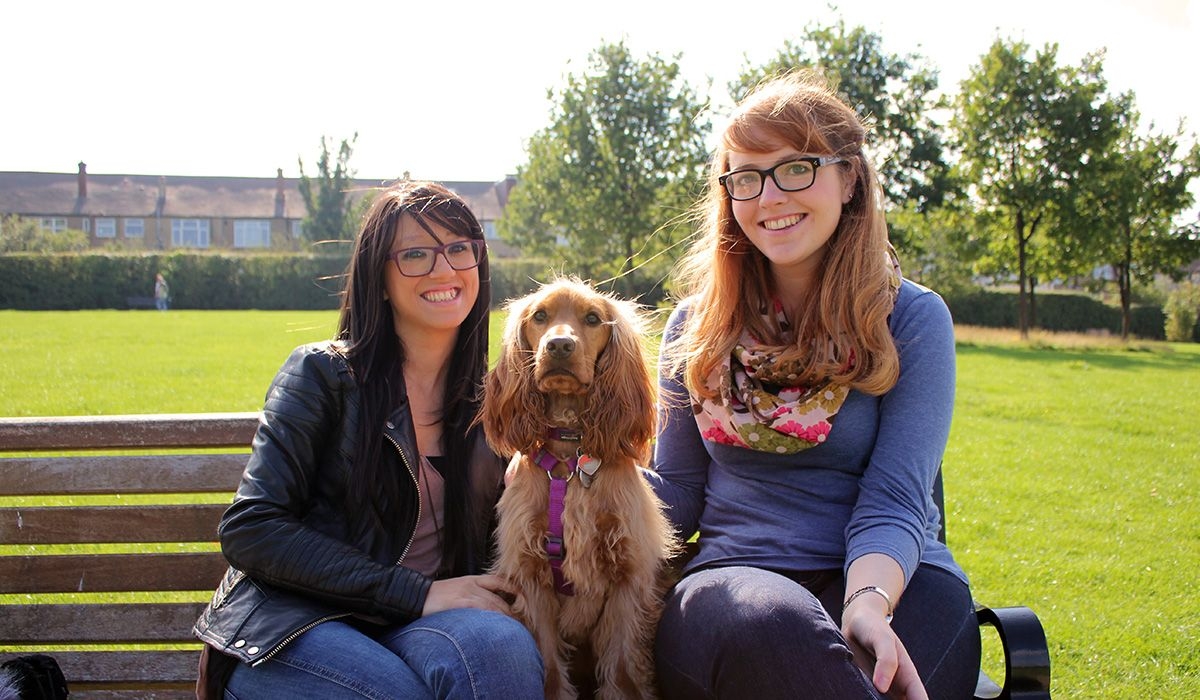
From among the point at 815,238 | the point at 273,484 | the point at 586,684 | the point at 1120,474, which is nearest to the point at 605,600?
the point at 586,684

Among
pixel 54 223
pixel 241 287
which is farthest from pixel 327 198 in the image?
pixel 54 223

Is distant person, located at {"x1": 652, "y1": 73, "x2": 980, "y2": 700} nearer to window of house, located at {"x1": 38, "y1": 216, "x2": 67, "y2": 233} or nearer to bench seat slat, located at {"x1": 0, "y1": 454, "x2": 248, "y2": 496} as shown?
bench seat slat, located at {"x1": 0, "y1": 454, "x2": 248, "y2": 496}

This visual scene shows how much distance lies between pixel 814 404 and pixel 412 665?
1212mm

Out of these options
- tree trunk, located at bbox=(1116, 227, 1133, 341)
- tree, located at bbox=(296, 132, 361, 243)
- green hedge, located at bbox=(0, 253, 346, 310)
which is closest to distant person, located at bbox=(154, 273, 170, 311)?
green hedge, located at bbox=(0, 253, 346, 310)

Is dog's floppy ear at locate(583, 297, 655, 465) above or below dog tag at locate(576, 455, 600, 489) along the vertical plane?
above

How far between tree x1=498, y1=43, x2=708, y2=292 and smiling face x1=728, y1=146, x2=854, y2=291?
83.3 ft

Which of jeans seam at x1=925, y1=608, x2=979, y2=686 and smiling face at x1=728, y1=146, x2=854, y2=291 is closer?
jeans seam at x1=925, y1=608, x2=979, y2=686

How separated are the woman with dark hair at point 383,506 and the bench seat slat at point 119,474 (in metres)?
0.50

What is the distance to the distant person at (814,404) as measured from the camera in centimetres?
224

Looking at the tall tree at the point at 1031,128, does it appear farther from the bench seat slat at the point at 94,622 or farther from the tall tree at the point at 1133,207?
the bench seat slat at the point at 94,622

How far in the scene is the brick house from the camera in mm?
66625

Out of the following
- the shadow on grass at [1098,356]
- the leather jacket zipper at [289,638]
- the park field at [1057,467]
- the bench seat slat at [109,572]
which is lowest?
the park field at [1057,467]

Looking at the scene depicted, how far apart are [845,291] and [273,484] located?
1.60 metres

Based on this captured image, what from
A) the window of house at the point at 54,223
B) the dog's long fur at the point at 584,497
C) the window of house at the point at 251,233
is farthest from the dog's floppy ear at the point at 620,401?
the window of house at the point at 54,223
